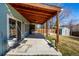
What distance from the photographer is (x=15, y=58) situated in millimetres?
5832

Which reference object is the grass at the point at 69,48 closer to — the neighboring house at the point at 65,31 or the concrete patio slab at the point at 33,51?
the concrete patio slab at the point at 33,51

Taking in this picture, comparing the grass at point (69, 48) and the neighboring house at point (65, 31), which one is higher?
the neighboring house at point (65, 31)

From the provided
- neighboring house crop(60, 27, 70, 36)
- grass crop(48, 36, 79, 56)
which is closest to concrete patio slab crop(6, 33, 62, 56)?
grass crop(48, 36, 79, 56)

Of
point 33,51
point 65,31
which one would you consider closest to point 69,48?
point 33,51

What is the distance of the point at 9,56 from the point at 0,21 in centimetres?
139

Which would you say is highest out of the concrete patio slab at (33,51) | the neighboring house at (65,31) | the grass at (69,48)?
the neighboring house at (65,31)

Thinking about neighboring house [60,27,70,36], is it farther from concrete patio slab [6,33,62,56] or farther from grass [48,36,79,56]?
concrete patio slab [6,33,62,56]

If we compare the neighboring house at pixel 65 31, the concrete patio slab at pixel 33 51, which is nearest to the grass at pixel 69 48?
the concrete patio slab at pixel 33 51

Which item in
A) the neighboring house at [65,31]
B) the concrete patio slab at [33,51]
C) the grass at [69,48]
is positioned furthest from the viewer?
the neighboring house at [65,31]

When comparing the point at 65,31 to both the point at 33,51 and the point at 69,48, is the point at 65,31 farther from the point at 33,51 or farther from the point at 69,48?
the point at 33,51

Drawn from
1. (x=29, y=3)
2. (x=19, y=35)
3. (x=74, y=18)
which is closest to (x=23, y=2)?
(x=29, y=3)

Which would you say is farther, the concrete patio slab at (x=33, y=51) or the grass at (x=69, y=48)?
the grass at (x=69, y=48)

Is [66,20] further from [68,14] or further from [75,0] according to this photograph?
[75,0]

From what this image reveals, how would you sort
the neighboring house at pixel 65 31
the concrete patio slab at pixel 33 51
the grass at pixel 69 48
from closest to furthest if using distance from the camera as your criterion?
the concrete patio slab at pixel 33 51 → the grass at pixel 69 48 → the neighboring house at pixel 65 31
